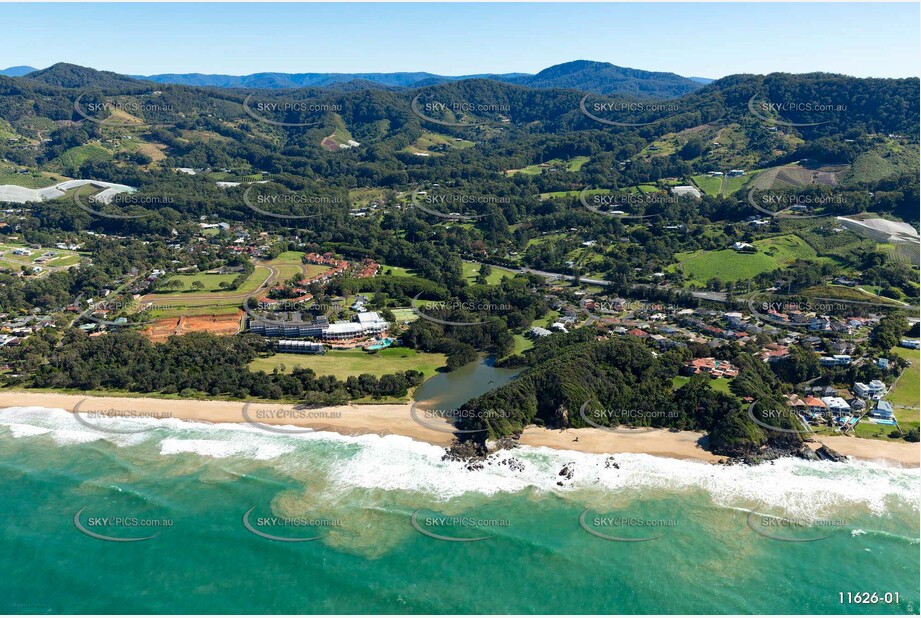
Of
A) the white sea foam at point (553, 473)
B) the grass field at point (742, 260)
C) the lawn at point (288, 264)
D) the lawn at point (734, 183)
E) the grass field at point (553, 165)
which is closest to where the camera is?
the white sea foam at point (553, 473)

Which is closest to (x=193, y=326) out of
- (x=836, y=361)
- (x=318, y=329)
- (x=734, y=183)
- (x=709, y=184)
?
(x=318, y=329)

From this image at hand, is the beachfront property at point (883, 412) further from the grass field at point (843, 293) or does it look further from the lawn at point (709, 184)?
the lawn at point (709, 184)

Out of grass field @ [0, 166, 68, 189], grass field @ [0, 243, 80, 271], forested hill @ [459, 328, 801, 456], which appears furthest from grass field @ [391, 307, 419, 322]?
grass field @ [0, 166, 68, 189]

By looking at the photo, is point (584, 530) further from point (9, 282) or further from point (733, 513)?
point (9, 282)

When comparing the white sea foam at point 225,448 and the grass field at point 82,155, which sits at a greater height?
the grass field at point 82,155

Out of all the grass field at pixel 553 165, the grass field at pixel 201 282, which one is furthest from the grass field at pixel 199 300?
the grass field at pixel 553 165

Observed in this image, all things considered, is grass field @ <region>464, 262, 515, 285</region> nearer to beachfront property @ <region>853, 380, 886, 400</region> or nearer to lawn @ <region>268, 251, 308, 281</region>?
lawn @ <region>268, 251, 308, 281</region>

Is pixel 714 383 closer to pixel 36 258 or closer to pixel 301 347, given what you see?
pixel 301 347

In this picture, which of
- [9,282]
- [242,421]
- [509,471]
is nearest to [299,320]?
[242,421]
